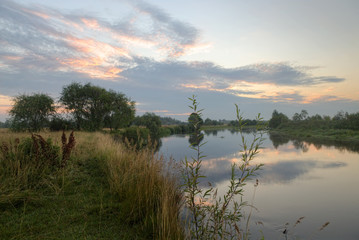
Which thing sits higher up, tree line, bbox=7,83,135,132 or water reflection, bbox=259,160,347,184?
tree line, bbox=7,83,135,132

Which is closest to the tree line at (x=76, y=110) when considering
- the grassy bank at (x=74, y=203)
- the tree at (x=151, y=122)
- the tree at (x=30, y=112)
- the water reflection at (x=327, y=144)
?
the tree at (x=30, y=112)

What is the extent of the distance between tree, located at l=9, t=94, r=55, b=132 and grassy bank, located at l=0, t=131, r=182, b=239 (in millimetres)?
21048

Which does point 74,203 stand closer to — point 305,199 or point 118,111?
point 305,199

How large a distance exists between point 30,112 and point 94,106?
9049 mm

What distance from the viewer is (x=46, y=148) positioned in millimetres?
6141

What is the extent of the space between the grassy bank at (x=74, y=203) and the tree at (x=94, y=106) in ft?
84.4

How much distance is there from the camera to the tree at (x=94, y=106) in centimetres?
2970

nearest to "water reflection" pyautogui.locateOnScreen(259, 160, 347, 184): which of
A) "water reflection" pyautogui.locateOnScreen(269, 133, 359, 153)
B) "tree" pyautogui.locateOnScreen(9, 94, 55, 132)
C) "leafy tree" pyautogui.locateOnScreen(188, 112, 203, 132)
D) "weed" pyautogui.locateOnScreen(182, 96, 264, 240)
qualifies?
"water reflection" pyautogui.locateOnScreen(269, 133, 359, 153)

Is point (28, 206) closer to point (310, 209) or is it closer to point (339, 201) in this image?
point (310, 209)

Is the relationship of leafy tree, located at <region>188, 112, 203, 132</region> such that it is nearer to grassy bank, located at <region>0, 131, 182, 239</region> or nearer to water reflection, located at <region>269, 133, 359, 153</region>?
grassy bank, located at <region>0, 131, 182, 239</region>

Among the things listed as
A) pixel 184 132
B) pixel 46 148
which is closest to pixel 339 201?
pixel 46 148

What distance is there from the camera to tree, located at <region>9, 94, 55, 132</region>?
74.3 ft

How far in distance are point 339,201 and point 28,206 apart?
37.3 ft

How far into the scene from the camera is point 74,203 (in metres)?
4.49
